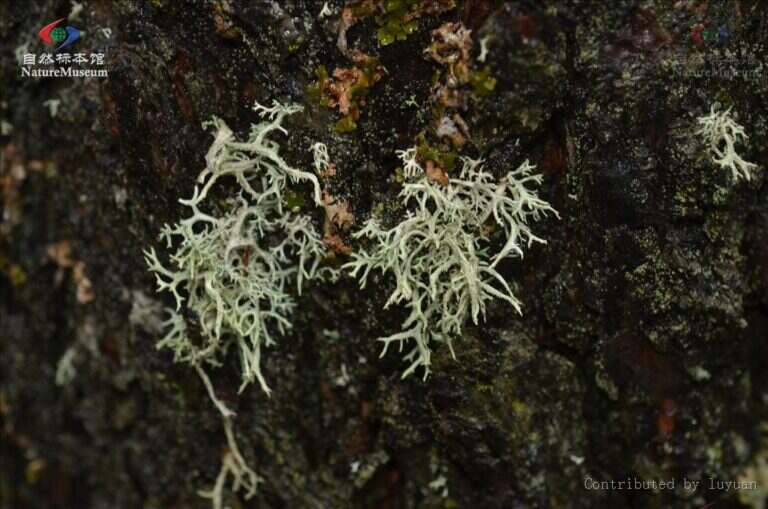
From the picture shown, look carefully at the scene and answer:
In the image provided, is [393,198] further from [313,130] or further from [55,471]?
[55,471]

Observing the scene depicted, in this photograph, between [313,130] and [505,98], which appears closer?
[505,98]

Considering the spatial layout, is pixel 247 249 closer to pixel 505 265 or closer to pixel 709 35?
pixel 505 265

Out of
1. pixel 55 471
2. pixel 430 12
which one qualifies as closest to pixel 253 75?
pixel 430 12

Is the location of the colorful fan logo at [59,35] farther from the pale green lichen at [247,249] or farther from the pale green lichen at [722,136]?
the pale green lichen at [722,136]

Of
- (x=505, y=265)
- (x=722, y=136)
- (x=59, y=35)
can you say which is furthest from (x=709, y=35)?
(x=59, y=35)

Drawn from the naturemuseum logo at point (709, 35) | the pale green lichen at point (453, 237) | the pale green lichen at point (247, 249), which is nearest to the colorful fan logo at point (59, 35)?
the pale green lichen at point (247, 249)
